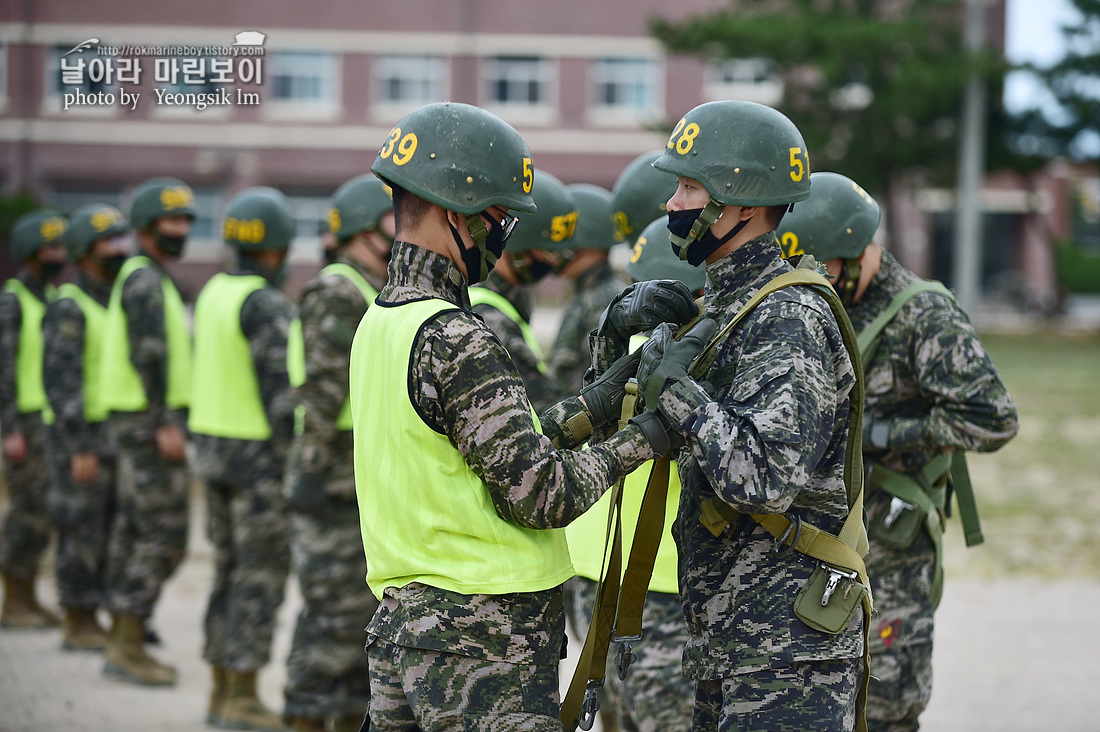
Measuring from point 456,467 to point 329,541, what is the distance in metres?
2.64

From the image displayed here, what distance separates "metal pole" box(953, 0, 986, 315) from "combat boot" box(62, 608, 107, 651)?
75.7 feet

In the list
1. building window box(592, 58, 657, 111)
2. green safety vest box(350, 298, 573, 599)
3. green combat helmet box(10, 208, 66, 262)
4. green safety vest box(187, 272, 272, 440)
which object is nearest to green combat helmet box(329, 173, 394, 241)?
green safety vest box(187, 272, 272, 440)

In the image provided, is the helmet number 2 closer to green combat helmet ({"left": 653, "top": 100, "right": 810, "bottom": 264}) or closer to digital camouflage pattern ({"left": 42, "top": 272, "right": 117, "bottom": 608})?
green combat helmet ({"left": 653, "top": 100, "right": 810, "bottom": 264})

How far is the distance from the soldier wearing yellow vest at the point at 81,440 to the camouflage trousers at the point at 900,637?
16.8 ft

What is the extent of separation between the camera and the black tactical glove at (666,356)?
2803mm

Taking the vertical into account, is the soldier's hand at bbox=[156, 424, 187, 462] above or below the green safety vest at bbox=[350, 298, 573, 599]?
below

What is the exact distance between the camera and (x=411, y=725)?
9.75 ft

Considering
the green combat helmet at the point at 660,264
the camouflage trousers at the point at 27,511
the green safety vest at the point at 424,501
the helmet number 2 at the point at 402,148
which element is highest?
the helmet number 2 at the point at 402,148

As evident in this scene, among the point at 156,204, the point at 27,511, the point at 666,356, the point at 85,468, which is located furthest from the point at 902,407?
the point at 27,511

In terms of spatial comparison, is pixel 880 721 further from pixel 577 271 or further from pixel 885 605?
pixel 577 271

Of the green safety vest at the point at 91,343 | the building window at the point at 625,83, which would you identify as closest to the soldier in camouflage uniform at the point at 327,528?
the green safety vest at the point at 91,343

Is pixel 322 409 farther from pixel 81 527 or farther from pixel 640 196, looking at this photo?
pixel 81 527

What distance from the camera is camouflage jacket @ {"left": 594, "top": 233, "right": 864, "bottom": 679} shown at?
2719mm

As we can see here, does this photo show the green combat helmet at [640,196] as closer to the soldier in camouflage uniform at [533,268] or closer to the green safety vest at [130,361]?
the soldier in camouflage uniform at [533,268]
